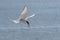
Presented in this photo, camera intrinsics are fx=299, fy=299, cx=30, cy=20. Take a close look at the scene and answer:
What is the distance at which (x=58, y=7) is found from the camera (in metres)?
7.79

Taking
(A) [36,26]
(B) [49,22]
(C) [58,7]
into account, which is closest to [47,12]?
(C) [58,7]

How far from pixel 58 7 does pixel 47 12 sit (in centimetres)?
71

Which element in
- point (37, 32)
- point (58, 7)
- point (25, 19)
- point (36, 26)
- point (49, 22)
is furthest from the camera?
point (58, 7)

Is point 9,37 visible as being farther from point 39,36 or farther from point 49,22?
point 49,22

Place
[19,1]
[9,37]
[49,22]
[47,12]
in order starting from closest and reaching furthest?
1. [9,37]
2. [49,22]
3. [47,12]
4. [19,1]

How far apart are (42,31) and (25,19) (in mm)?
2958

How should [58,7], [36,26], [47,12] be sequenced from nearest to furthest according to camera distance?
[36,26]
[47,12]
[58,7]

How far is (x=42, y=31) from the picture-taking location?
4.81 meters

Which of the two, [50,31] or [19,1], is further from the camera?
[19,1]

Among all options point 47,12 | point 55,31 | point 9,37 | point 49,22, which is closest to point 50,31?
point 55,31

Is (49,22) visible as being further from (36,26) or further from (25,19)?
(25,19)

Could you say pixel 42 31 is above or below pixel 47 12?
above

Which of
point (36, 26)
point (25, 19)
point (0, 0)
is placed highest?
point (25, 19)

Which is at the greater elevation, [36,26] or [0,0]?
[36,26]
